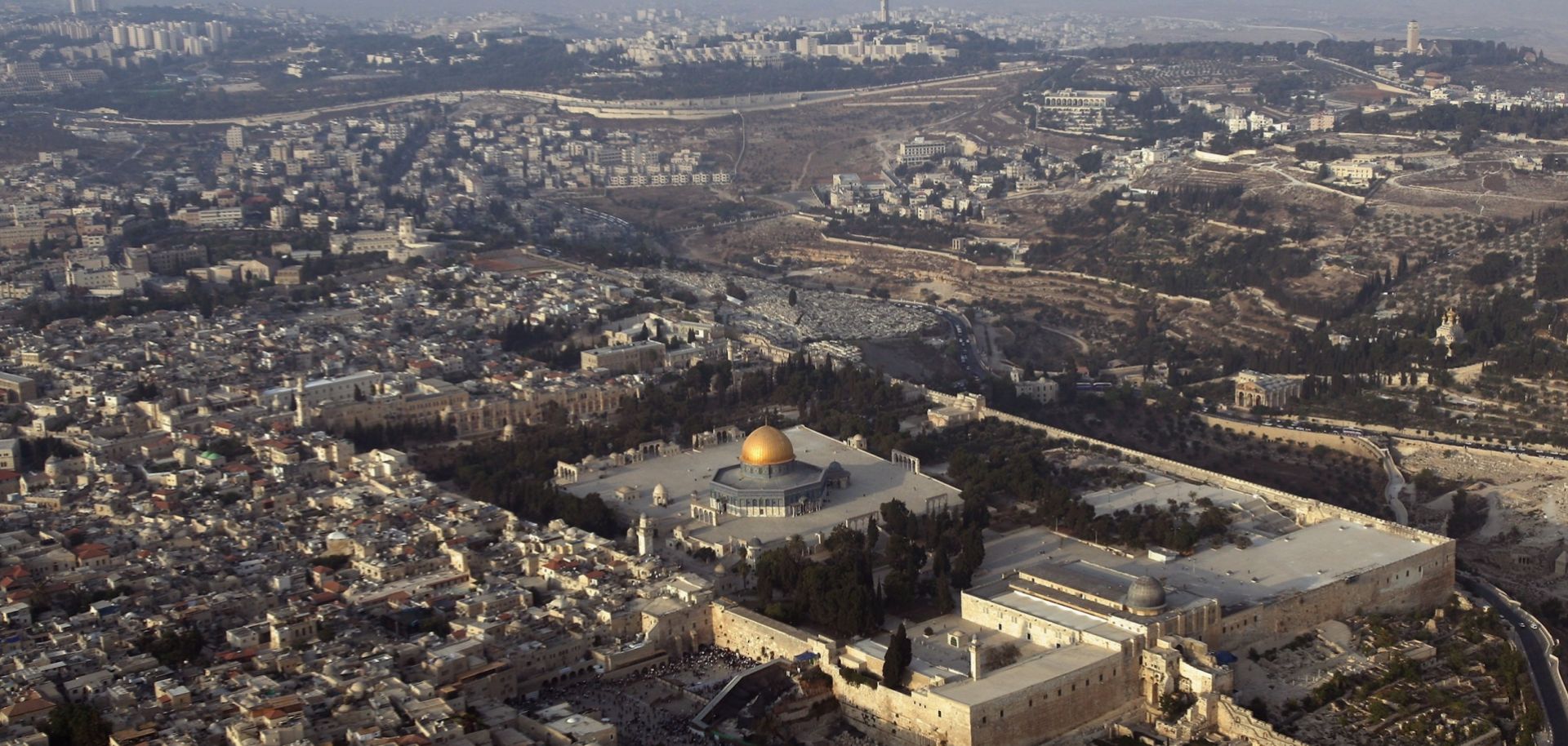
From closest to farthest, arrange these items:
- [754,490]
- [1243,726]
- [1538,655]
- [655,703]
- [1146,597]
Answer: [1243,726]
[655,703]
[1146,597]
[1538,655]
[754,490]

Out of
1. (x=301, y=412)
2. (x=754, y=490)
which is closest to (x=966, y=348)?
(x=754, y=490)

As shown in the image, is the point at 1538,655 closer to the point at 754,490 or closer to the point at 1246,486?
the point at 1246,486

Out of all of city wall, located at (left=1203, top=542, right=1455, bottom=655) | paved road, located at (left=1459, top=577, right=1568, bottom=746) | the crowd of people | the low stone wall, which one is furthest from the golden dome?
paved road, located at (left=1459, top=577, right=1568, bottom=746)

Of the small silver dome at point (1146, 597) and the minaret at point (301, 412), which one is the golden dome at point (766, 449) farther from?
the minaret at point (301, 412)

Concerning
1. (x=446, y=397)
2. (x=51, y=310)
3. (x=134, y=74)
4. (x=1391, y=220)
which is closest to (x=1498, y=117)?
(x=1391, y=220)

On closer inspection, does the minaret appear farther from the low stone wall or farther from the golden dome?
the low stone wall

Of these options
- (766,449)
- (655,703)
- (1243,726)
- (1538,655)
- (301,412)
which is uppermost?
(766,449)
